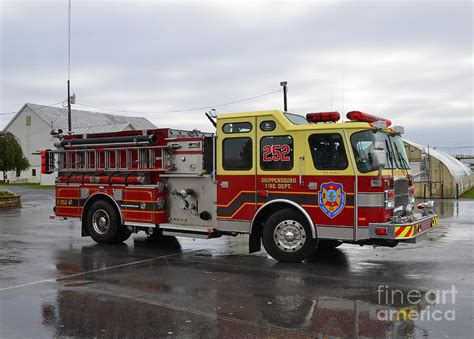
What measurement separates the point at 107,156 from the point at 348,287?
6.44 meters

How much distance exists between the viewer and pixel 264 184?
9.05 metres

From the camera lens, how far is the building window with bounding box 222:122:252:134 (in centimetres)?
927

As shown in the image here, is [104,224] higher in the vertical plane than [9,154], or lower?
lower

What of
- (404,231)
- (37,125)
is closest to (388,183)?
(404,231)

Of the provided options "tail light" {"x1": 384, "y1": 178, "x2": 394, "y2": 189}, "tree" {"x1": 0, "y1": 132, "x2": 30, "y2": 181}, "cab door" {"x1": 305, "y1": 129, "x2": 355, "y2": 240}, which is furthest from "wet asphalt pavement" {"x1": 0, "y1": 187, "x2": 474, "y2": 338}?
"tree" {"x1": 0, "y1": 132, "x2": 30, "y2": 181}

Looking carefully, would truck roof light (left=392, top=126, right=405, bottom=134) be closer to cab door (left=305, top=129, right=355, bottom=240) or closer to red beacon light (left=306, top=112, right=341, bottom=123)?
red beacon light (left=306, top=112, right=341, bottom=123)

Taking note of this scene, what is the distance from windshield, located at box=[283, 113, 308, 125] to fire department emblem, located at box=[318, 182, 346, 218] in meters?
1.36

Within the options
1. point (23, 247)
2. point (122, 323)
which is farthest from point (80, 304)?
point (23, 247)

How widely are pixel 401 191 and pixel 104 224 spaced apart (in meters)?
6.30

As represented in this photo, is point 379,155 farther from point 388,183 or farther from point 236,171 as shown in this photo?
point 236,171

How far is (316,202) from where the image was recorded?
336 inches

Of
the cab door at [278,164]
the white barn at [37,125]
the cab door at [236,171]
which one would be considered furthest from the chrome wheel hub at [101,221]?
the white barn at [37,125]

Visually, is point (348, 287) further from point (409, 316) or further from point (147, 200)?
point (147, 200)

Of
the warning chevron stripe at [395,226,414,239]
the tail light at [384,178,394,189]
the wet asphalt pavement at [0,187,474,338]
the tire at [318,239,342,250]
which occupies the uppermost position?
the tail light at [384,178,394,189]
